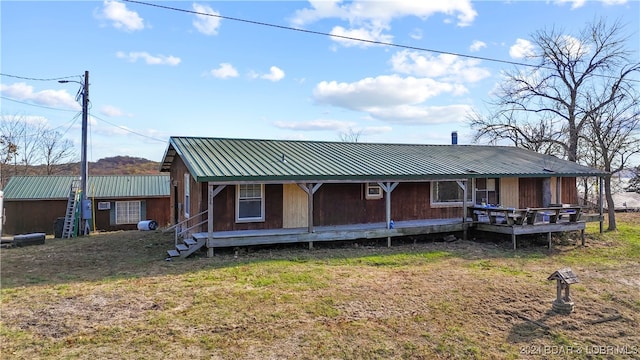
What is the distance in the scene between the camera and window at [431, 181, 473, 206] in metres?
15.7

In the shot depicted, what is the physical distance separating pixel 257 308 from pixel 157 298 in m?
1.93

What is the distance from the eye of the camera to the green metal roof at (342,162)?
12.3 meters

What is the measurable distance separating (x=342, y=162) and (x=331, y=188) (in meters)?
1.17

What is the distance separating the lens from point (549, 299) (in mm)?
8094

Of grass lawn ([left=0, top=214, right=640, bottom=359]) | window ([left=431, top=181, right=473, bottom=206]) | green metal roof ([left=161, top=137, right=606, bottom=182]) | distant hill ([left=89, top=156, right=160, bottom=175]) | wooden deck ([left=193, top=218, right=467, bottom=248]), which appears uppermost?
distant hill ([left=89, top=156, right=160, bottom=175])

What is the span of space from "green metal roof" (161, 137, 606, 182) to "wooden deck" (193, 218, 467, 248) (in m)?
1.64

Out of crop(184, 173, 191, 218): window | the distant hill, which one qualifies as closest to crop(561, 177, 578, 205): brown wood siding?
crop(184, 173, 191, 218): window

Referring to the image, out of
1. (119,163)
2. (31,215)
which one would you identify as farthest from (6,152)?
(119,163)

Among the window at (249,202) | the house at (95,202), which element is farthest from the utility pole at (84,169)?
the window at (249,202)

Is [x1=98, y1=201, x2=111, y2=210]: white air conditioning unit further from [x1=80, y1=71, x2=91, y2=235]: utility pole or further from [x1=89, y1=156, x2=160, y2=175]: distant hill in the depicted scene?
[x1=89, y1=156, x2=160, y2=175]: distant hill

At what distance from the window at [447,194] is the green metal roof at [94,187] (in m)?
16.0

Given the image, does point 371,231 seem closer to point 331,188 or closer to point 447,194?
point 331,188

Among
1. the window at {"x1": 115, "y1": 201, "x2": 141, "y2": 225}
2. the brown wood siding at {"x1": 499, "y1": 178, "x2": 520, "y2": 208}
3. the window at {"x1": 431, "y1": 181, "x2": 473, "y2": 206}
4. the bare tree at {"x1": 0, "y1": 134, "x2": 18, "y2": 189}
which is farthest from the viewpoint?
the bare tree at {"x1": 0, "y1": 134, "x2": 18, "y2": 189}

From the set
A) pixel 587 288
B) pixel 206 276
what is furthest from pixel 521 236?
pixel 206 276
